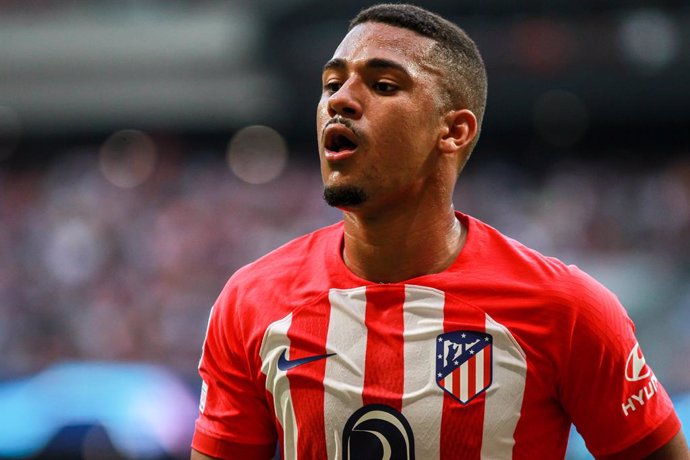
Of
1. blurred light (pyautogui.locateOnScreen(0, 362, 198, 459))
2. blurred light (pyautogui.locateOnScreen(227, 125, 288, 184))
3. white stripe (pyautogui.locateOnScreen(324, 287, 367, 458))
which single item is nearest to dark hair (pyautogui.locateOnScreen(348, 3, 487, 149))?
white stripe (pyautogui.locateOnScreen(324, 287, 367, 458))

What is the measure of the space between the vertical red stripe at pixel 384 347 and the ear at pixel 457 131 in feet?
1.15

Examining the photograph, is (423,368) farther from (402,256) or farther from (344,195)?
(344,195)

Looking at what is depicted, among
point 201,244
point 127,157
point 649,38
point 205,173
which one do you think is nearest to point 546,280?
point 201,244

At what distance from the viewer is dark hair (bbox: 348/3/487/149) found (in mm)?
2186

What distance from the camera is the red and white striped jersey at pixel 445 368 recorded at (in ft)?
6.65

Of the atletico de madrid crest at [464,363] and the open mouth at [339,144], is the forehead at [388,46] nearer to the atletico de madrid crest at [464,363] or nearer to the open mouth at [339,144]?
the open mouth at [339,144]

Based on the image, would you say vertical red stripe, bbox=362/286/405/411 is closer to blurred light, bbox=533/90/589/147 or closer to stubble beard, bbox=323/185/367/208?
stubble beard, bbox=323/185/367/208

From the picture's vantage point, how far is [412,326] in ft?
6.95

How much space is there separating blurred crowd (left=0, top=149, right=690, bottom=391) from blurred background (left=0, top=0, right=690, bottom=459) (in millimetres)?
27

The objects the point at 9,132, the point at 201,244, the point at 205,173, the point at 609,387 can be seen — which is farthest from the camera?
the point at 9,132

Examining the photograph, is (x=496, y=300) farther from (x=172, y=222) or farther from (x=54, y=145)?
(x=54, y=145)

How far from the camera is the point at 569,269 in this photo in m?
2.11

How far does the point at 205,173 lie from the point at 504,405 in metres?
10.6

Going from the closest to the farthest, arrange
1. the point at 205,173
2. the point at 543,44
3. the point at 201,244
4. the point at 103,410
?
the point at 103,410
the point at 201,244
the point at 543,44
the point at 205,173
